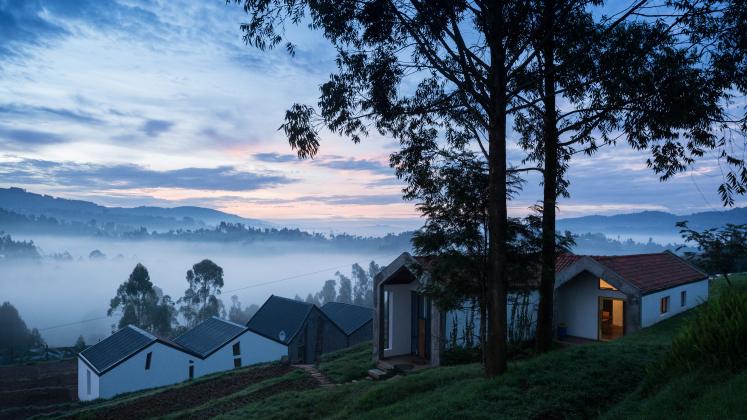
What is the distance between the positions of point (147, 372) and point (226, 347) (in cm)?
659

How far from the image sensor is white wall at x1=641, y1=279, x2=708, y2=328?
70.4 feet

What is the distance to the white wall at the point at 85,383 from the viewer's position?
31.9m

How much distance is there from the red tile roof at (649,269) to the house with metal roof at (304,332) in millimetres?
26757

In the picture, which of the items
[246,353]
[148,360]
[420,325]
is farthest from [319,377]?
[246,353]

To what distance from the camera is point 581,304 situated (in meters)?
23.6

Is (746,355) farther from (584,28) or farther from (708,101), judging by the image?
(584,28)

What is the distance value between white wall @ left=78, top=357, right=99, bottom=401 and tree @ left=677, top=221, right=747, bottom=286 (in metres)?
36.6

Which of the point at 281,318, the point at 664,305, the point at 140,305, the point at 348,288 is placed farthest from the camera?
the point at 348,288

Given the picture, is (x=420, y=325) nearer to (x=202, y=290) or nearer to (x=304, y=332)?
(x=304, y=332)

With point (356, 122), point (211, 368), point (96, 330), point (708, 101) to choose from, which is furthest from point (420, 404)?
point (96, 330)

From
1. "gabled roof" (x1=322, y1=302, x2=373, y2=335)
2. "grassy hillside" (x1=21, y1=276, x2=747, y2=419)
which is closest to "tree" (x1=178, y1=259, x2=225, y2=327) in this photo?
"gabled roof" (x1=322, y1=302, x2=373, y2=335)

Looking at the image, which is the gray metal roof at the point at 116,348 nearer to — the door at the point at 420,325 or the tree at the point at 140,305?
the door at the point at 420,325

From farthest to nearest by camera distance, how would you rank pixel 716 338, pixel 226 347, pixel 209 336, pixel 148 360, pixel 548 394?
pixel 209 336 < pixel 226 347 < pixel 148 360 < pixel 548 394 < pixel 716 338

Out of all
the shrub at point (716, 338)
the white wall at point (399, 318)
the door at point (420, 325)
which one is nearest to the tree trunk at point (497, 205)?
the shrub at point (716, 338)
